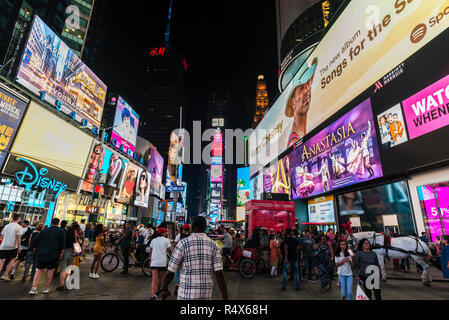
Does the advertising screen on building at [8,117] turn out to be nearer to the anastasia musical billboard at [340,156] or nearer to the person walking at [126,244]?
the person walking at [126,244]

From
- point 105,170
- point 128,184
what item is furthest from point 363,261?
point 128,184

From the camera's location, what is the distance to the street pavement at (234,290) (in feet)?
21.9

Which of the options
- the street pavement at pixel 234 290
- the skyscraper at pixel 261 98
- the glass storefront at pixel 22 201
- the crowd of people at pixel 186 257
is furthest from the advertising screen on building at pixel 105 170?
the skyscraper at pixel 261 98

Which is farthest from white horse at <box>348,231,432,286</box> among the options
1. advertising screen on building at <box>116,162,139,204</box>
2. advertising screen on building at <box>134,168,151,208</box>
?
advertising screen on building at <box>134,168,151,208</box>

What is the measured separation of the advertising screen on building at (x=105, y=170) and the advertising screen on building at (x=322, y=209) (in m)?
26.8

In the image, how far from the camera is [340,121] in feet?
70.5

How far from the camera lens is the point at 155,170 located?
6144cm

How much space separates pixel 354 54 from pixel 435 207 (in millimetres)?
13843

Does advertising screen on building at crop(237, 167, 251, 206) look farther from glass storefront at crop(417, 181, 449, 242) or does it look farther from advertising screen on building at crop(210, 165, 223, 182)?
glass storefront at crop(417, 181, 449, 242)

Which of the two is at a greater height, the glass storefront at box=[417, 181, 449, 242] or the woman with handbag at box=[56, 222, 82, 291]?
the glass storefront at box=[417, 181, 449, 242]

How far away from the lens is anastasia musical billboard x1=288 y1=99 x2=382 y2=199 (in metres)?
17.5

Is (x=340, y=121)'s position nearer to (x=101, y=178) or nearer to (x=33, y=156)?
(x=33, y=156)

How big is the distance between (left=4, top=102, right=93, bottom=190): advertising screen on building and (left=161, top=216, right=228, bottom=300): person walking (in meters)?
22.6
